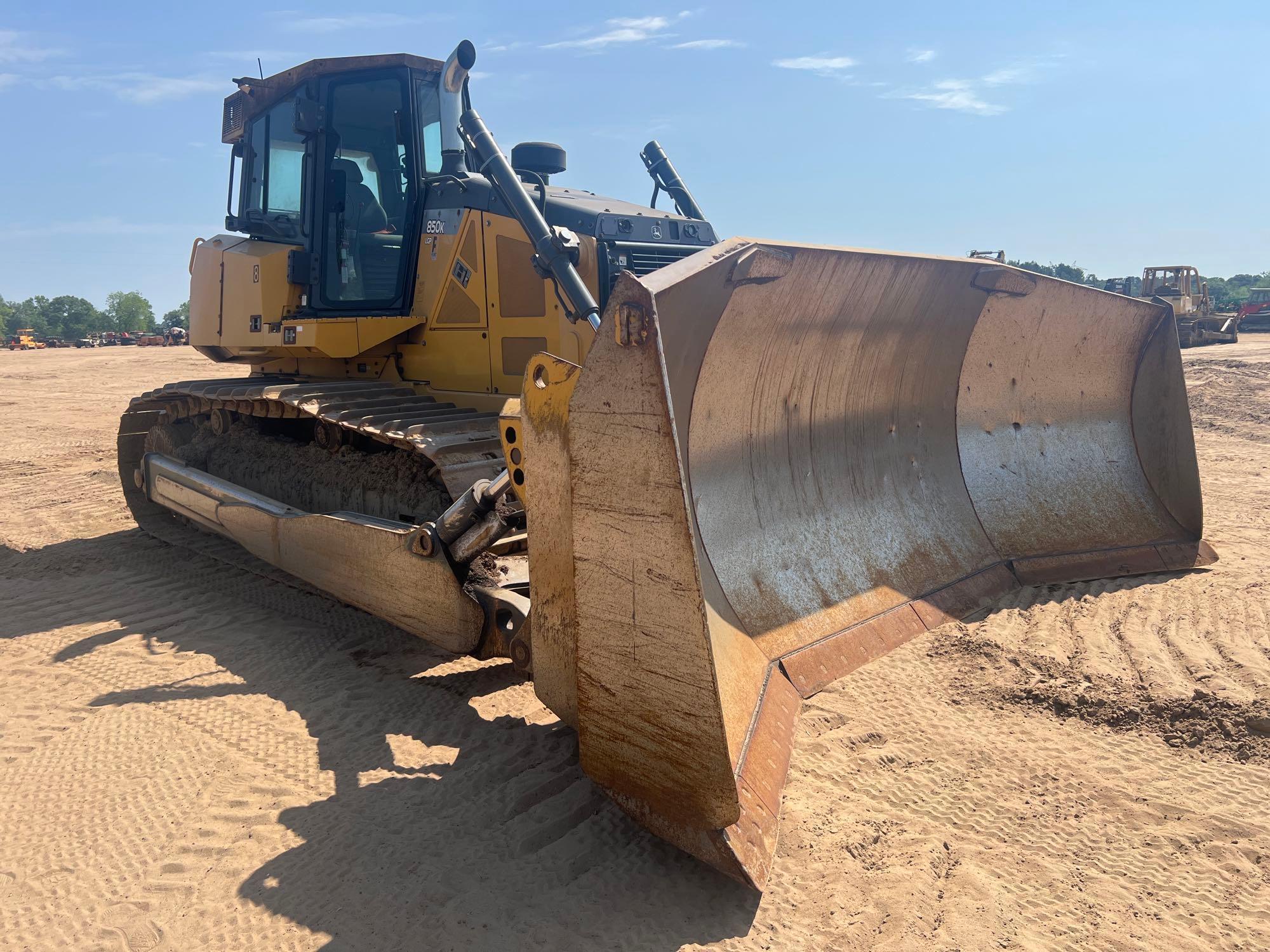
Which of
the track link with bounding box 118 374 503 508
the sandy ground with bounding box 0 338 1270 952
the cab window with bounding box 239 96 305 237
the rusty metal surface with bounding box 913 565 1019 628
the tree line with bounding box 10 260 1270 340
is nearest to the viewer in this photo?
the sandy ground with bounding box 0 338 1270 952

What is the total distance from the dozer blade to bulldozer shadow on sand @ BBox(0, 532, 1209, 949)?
16 centimetres

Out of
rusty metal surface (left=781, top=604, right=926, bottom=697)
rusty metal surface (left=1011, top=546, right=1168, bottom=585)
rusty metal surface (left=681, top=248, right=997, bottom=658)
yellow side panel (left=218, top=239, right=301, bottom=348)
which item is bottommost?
rusty metal surface (left=781, top=604, right=926, bottom=697)

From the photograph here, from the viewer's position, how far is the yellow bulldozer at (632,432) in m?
Answer: 2.34

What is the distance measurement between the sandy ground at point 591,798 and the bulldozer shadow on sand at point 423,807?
0.03 feet

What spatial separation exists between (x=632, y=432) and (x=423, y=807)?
4.39 ft

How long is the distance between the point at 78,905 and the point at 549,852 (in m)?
1.21

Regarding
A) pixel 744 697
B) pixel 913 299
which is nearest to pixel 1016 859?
pixel 744 697

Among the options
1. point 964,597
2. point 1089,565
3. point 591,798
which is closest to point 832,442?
point 964,597

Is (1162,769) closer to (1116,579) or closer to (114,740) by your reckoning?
(1116,579)

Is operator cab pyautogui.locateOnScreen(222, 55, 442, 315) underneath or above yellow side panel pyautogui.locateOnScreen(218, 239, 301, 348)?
above

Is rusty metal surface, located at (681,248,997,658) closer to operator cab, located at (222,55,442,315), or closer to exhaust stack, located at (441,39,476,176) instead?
exhaust stack, located at (441,39,476,176)

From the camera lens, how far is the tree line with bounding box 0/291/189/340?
67.4 meters

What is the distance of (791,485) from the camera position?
3.78 meters

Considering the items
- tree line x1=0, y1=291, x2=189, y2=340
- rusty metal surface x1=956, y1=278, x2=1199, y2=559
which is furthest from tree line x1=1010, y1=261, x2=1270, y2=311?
tree line x1=0, y1=291, x2=189, y2=340
